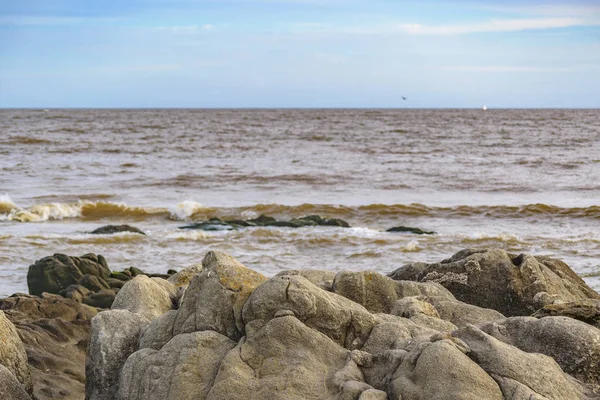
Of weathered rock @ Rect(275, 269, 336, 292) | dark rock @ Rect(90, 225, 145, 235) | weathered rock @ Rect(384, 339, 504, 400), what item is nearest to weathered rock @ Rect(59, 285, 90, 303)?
weathered rock @ Rect(275, 269, 336, 292)

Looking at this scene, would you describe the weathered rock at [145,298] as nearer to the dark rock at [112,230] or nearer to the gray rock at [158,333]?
the gray rock at [158,333]

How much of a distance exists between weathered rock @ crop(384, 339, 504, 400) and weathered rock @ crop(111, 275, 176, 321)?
265cm

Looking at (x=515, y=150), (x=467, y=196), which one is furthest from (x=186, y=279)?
(x=515, y=150)

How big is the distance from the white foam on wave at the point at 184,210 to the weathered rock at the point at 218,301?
13.6 meters

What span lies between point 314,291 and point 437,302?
5.66 feet

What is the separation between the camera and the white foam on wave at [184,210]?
762 inches

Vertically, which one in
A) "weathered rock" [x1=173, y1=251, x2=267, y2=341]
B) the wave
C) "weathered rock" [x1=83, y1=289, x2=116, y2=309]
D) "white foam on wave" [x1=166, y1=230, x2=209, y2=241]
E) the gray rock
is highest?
"weathered rock" [x1=173, y1=251, x2=267, y2=341]

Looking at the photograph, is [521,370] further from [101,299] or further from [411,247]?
[411,247]

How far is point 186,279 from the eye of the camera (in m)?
8.05

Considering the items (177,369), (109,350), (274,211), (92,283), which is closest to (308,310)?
(177,369)

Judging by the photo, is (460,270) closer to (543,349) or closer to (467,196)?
(543,349)

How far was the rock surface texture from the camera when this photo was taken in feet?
15.3

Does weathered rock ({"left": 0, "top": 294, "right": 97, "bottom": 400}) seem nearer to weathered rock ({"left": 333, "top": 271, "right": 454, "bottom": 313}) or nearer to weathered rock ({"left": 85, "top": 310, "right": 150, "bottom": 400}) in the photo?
weathered rock ({"left": 85, "top": 310, "right": 150, "bottom": 400})

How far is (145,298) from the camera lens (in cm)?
681
